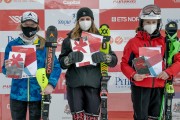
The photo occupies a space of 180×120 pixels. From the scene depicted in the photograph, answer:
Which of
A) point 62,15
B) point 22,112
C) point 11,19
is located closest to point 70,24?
point 62,15

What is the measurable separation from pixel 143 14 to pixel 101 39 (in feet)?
1.95

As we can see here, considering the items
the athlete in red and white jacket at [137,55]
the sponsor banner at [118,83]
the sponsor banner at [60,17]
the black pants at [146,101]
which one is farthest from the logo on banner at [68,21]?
the black pants at [146,101]

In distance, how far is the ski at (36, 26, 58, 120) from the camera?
164 inches

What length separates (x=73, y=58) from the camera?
4328 mm

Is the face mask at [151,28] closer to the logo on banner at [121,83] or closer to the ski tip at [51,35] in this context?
the ski tip at [51,35]

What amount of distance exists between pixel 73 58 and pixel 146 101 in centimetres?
100

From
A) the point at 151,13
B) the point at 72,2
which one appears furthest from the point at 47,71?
the point at 72,2

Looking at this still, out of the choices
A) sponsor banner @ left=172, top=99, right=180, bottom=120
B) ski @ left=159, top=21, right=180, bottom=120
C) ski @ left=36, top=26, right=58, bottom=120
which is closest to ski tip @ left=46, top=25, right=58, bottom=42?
ski @ left=36, top=26, right=58, bottom=120

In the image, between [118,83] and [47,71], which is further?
[118,83]

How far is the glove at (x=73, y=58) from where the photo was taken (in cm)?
433

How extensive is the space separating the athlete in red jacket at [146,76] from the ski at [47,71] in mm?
913

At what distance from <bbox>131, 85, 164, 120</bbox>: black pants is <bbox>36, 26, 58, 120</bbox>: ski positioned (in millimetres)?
1071

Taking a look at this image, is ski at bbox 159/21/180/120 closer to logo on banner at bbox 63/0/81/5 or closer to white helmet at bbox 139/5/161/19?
white helmet at bbox 139/5/161/19

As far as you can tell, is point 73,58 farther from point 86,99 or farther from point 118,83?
point 118,83
